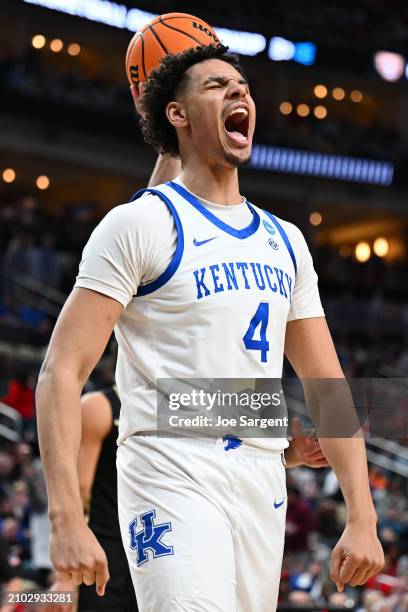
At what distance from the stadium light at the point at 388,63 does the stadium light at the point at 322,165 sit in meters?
3.50

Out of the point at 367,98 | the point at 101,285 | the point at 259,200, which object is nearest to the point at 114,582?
the point at 101,285

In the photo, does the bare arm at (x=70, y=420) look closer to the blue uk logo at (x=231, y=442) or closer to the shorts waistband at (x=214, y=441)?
the shorts waistband at (x=214, y=441)

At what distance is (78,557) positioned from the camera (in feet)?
8.36

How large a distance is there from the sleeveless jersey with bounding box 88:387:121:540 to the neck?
1515 millimetres

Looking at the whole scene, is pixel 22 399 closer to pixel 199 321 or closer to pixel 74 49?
pixel 199 321

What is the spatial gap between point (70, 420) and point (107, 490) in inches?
78.8

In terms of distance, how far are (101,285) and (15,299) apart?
607 inches

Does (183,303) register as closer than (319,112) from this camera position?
Yes

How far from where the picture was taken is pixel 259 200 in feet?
111

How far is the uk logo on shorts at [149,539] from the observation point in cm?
286

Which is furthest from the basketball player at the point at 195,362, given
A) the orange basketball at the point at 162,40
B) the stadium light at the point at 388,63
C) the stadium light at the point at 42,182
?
the stadium light at the point at 388,63

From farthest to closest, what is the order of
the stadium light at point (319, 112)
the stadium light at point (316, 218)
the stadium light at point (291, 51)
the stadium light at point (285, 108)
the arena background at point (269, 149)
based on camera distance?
the stadium light at point (319, 112), the stadium light at point (285, 108), the stadium light at point (316, 218), the stadium light at point (291, 51), the arena background at point (269, 149)

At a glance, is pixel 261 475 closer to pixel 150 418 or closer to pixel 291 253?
pixel 150 418

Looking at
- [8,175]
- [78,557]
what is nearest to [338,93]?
[8,175]
